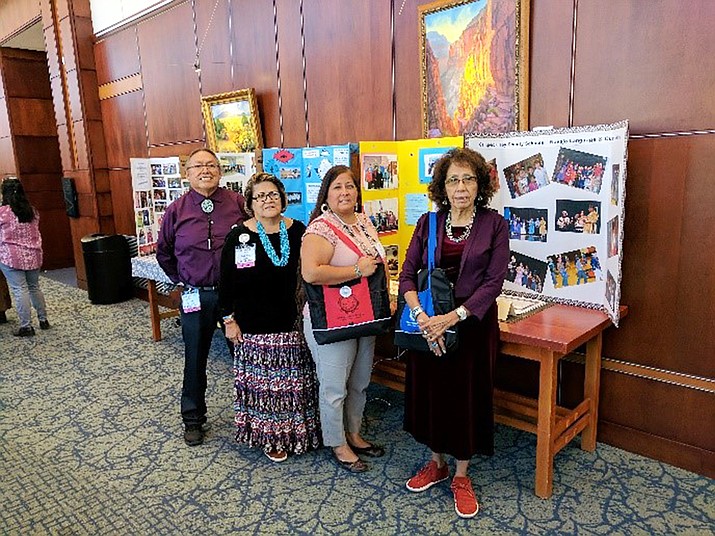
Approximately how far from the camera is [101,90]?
24.3 ft

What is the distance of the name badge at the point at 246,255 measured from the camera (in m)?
2.86

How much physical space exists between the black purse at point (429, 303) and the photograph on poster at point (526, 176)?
80 cm

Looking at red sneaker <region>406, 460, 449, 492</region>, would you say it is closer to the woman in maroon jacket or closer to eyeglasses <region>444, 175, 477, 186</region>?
the woman in maroon jacket

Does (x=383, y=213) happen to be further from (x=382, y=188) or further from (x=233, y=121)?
(x=233, y=121)

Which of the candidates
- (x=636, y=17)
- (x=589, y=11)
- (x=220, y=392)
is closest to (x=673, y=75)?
(x=636, y=17)

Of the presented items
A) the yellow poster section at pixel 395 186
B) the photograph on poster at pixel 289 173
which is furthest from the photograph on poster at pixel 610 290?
the photograph on poster at pixel 289 173

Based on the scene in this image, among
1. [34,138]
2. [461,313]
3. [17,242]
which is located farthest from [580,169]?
[34,138]

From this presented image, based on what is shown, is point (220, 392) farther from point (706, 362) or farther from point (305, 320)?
point (706, 362)

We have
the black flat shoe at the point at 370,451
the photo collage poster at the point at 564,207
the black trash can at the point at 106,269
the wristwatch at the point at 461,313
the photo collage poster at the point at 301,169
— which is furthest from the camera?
the black trash can at the point at 106,269

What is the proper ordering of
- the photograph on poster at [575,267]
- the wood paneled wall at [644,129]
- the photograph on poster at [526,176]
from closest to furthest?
1. the wood paneled wall at [644,129]
2. the photograph on poster at [575,267]
3. the photograph on poster at [526,176]

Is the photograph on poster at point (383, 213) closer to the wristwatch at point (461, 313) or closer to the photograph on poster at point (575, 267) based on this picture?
the photograph on poster at point (575, 267)

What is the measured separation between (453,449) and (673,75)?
6.70 ft

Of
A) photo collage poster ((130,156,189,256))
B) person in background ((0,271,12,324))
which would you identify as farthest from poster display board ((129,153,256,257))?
person in background ((0,271,12,324))

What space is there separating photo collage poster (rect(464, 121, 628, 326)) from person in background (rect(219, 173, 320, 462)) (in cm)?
121
